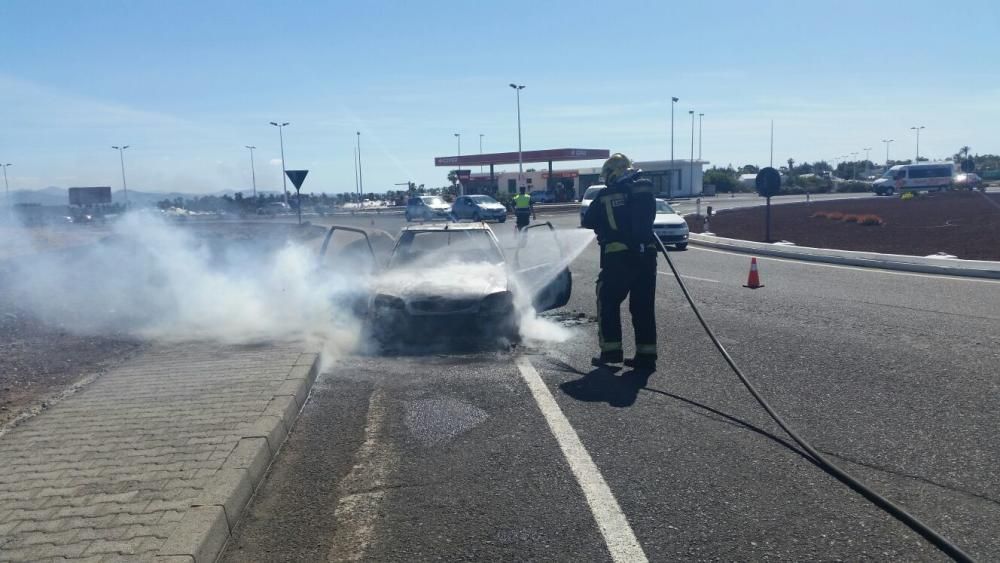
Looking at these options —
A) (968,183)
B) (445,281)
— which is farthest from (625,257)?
(968,183)

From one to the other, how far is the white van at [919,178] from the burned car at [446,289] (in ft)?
192

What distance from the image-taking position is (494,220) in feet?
128

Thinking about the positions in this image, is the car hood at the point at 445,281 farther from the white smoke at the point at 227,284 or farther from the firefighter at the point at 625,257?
the firefighter at the point at 625,257

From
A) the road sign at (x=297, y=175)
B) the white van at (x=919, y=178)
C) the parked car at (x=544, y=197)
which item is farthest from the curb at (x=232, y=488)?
the white van at (x=919, y=178)

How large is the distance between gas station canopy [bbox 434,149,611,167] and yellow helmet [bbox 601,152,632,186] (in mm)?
57136

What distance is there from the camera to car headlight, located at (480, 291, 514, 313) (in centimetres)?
856

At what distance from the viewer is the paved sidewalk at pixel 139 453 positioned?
12.7 ft

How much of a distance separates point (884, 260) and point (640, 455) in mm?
13936

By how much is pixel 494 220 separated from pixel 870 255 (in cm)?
2285

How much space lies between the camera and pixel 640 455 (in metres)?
5.04

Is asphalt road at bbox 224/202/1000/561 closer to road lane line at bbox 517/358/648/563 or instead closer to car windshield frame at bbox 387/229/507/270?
road lane line at bbox 517/358/648/563

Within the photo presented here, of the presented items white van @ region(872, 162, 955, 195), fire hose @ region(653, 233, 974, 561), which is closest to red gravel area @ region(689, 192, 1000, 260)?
fire hose @ region(653, 233, 974, 561)

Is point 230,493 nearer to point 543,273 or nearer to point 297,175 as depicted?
point 543,273

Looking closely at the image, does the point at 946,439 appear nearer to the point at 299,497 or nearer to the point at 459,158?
the point at 299,497
